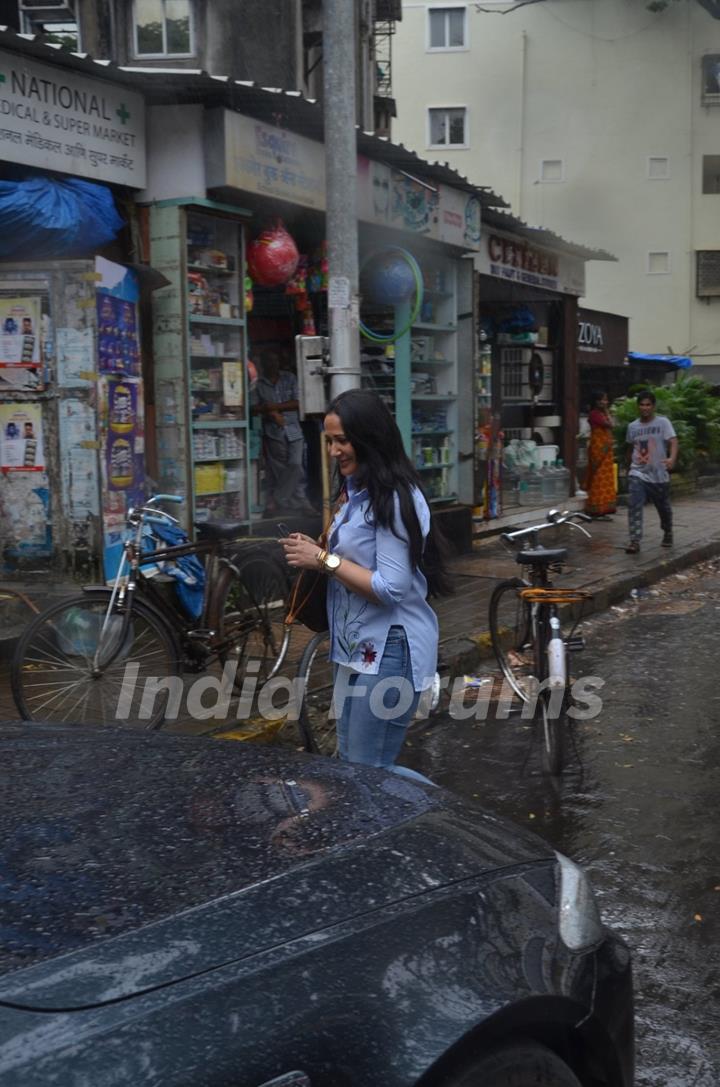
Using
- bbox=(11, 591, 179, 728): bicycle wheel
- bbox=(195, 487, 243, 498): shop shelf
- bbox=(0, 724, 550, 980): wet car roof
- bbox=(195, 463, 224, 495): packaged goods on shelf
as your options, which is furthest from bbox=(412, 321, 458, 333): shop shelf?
bbox=(0, 724, 550, 980): wet car roof

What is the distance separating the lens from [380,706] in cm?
383

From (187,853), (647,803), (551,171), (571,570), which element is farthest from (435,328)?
(551,171)

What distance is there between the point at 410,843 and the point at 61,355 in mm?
6499

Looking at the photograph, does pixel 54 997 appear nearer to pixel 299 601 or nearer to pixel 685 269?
pixel 299 601

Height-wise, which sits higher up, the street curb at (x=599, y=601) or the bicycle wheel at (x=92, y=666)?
the bicycle wheel at (x=92, y=666)

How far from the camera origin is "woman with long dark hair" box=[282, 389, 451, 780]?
Result: 3756 millimetres

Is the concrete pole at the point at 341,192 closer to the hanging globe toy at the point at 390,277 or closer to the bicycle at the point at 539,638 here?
the bicycle at the point at 539,638

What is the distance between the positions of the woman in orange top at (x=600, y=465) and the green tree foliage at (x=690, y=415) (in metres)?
4.63

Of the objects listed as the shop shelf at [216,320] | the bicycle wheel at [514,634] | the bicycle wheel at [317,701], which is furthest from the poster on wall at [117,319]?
the bicycle wheel at [514,634]

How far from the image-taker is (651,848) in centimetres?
474

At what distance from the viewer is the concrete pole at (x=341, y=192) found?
7629 millimetres

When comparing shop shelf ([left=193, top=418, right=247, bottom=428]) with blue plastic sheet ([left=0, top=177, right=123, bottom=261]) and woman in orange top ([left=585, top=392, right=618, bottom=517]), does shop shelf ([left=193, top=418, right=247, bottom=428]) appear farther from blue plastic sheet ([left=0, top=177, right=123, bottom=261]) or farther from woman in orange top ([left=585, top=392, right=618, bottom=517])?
woman in orange top ([left=585, top=392, right=618, bottom=517])

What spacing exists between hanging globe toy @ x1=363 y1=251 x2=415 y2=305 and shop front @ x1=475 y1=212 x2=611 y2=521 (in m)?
2.11

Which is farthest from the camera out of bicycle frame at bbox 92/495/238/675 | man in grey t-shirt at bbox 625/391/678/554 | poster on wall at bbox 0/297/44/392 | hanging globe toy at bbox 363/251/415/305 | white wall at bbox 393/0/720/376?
white wall at bbox 393/0/720/376
